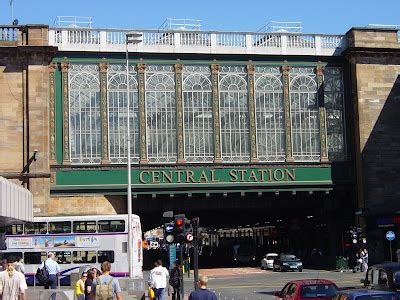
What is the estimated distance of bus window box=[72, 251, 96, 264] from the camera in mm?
41062

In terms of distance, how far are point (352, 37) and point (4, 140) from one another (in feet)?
83.6

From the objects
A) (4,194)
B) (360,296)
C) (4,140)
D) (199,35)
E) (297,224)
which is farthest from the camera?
(297,224)

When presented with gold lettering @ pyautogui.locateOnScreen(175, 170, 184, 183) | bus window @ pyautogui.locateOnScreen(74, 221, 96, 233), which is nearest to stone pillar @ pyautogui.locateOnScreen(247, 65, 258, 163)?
gold lettering @ pyautogui.locateOnScreen(175, 170, 184, 183)

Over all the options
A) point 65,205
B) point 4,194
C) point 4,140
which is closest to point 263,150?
point 65,205

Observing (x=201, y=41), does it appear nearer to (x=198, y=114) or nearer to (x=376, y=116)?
(x=198, y=114)

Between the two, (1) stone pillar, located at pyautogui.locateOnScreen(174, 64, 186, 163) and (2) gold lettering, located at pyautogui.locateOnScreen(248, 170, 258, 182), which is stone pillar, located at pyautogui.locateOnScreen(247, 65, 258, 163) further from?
(1) stone pillar, located at pyautogui.locateOnScreen(174, 64, 186, 163)

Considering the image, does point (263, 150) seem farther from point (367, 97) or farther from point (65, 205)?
point (65, 205)

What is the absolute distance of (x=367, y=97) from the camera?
5412cm

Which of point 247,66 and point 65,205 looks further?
point 247,66

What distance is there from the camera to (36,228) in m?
40.8

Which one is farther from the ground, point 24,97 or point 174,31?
point 174,31

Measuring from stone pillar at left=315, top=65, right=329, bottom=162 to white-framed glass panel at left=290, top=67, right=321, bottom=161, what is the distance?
23 cm

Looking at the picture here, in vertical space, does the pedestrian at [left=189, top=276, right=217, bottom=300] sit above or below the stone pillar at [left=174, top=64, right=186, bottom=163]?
below

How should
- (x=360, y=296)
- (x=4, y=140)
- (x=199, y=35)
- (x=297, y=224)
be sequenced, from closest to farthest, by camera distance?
(x=360, y=296), (x=4, y=140), (x=199, y=35), (x=297, y=224)
